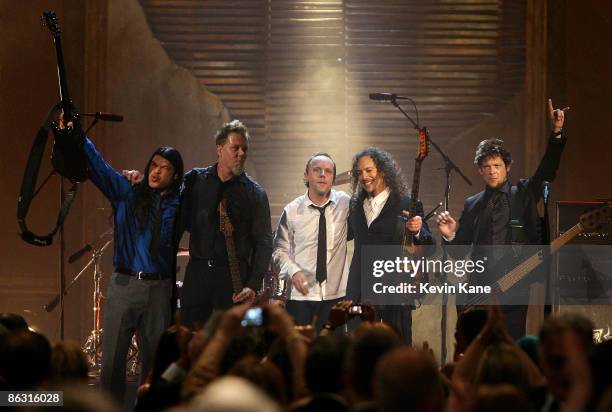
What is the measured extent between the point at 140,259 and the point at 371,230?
1.61 meters

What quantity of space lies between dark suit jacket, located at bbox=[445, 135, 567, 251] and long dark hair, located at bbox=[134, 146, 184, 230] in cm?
209

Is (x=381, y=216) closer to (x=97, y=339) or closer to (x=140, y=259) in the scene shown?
(x=140, y=259)

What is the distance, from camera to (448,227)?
21.6 ft

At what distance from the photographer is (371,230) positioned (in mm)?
6281

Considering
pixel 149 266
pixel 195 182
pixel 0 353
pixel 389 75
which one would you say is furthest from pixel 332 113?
pixel 0 353

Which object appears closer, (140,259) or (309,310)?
(140,259)

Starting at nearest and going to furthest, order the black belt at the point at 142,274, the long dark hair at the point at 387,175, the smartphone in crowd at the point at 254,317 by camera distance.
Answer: the smartphone in crowd at the point at 254,317 < the black belt at the point at 142,274 < the long dark hair at the point at 387,175

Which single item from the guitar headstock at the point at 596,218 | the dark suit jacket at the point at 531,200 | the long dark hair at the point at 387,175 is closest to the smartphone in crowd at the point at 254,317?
the long dark hair at the point at 387,175

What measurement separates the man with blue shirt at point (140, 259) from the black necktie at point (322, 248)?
1076mm

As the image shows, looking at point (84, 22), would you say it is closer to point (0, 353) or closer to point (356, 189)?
point (356, 189)

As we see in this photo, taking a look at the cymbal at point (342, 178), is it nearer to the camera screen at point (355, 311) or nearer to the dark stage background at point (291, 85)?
the dark stage background at point (291, 85)

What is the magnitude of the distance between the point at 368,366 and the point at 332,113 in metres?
5.93

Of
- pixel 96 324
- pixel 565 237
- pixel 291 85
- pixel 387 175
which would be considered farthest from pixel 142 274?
pixel 291 85

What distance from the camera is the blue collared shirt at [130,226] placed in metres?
5.50
